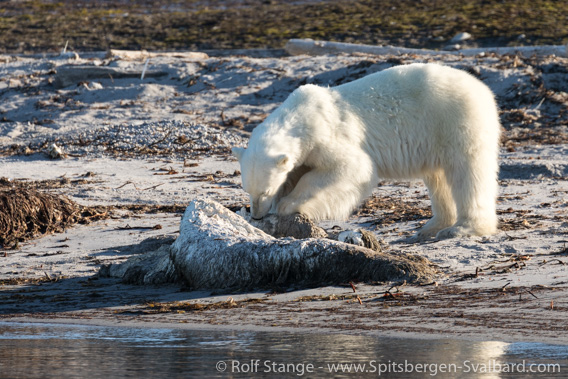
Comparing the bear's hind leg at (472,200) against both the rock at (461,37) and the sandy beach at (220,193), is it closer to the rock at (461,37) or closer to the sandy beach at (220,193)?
the sandy beach at (220,193)

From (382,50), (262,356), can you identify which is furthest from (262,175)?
(382,50)

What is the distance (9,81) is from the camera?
16672 millimetres

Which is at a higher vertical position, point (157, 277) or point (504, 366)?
point (504, 366)

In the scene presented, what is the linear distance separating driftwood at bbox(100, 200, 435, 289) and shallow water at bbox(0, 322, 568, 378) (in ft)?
4.09

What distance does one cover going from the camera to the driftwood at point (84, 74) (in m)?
16.4

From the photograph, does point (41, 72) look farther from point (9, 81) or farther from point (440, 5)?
point (440, 5)

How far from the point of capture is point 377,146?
7980 mm

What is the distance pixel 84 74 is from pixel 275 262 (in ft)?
37.8

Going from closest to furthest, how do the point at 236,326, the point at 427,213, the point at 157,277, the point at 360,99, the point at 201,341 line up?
the point at 201,341
the point at 236,326
the point at 157,277
the point at 360,99
the point at 427,213

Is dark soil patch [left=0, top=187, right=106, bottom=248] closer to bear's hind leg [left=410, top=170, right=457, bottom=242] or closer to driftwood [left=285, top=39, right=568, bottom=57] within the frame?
bear's hind leg [left=410, top=170, right=457, bottom=242]

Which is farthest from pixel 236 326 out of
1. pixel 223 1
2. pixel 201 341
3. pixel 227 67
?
pixel 223 1

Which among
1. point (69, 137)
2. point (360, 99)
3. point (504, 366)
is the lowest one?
point (69, 137)

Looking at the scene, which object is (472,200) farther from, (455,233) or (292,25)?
(292,25)

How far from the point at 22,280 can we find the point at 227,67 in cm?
1048
